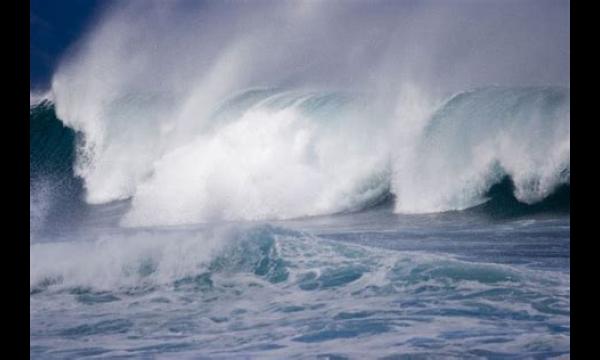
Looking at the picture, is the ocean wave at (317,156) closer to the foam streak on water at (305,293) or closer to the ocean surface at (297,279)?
the ocean surface at (297,279)

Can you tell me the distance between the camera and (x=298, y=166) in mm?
4492

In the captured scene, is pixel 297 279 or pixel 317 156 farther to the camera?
pixel 317 156

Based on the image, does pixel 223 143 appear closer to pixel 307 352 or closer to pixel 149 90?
pixel 149 90

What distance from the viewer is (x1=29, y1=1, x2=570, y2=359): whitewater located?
4211 mm

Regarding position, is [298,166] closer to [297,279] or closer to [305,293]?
[297,279]

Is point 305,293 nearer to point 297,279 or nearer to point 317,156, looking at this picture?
point 297,279

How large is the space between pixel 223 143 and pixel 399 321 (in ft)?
6.11

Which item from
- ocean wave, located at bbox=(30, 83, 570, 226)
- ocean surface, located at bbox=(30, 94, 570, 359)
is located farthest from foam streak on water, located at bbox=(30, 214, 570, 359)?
ocean wave, located at bbox=(30, 83, 570, 226)

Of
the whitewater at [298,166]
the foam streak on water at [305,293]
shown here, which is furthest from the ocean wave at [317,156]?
the foam streak on water at [305,293]

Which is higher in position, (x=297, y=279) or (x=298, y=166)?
(x=298, y=166)

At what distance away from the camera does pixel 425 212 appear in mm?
4590

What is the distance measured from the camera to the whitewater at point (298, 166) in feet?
13.8

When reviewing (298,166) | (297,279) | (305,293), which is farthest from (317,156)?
(305,293)
